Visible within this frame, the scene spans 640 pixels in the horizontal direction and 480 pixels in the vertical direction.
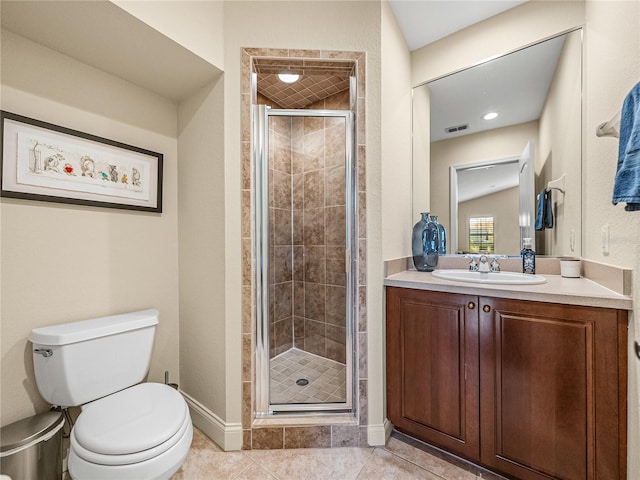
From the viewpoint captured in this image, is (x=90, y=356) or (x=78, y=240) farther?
(x=78, y=240)

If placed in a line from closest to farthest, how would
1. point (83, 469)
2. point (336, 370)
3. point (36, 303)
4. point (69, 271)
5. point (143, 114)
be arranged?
point (83, 469), point (36, 303), point (69, 271), point (143, 114), point (336, 370)

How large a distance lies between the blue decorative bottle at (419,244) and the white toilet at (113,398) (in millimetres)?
1523

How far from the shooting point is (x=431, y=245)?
185 centimetres

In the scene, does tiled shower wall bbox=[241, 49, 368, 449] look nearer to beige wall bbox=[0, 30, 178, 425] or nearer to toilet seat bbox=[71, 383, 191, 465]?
toilet seat bbox=[71, 383, 191, 465]

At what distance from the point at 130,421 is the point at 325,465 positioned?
95 cm

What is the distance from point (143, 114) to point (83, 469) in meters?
1.74

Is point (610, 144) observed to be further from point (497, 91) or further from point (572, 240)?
point (497, 91)

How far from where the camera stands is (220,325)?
1574 millimetres

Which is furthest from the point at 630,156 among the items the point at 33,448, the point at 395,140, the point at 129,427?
the point at 33,448

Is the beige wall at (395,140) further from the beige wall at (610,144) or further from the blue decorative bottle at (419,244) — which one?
the beige wall at (610,144)

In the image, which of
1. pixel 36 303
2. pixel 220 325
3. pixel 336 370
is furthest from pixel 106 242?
pixel 336 370

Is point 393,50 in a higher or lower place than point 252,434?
higher

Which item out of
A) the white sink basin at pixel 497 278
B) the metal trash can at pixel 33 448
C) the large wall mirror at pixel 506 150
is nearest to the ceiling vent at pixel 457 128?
the large wall mirror at pixel 506 150

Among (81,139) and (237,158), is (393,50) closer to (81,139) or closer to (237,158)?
(237,158)
